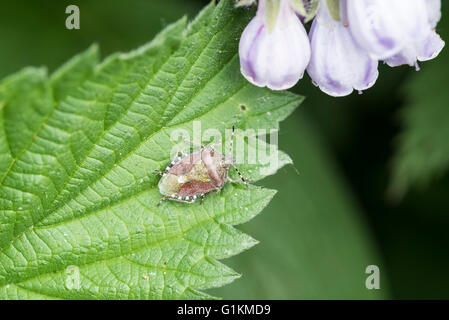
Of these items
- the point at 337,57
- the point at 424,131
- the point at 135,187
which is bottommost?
the point at 135,187

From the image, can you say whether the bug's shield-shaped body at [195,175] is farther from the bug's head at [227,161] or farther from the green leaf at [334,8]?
the green leaf at [334,8]

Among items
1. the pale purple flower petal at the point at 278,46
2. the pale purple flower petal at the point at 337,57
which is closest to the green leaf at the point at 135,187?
the pale purple flower petal at the point at 278,46

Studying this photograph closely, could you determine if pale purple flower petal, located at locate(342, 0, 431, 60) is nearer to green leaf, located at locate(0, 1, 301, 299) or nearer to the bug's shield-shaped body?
green leaf, located at locate(0, 1, 301, 299)

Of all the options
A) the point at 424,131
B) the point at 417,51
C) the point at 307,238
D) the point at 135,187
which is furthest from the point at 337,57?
the point at 424,131

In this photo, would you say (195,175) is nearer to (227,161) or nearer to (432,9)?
(227,161)

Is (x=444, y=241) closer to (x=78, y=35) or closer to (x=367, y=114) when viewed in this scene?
(x=367, y=114)

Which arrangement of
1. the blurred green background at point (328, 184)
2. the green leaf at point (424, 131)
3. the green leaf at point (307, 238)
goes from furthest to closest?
the green leaf at point (424, 131)
the blurred green background at point (328, 184)
the green leaf at point (307, 238)
